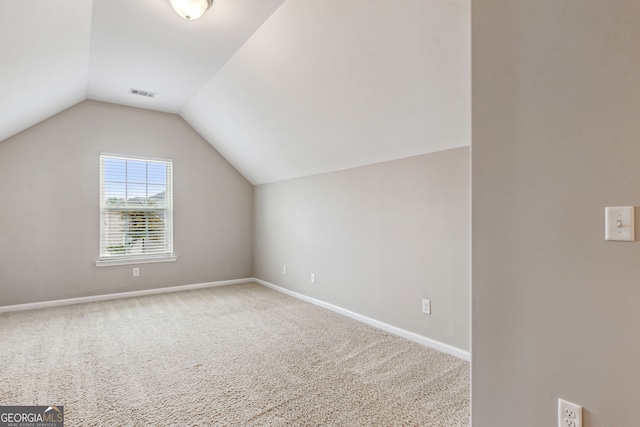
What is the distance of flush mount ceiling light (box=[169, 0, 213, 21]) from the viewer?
2.20m

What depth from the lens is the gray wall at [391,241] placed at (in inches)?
101

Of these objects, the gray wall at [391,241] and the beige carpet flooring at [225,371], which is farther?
the gray wall at [391,241]

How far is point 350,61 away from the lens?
2.43m
